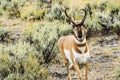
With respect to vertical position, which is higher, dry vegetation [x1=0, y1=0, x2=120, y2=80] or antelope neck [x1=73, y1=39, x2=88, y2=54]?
antelope neck [x1=73, y1=39, x2=88, y2=54]

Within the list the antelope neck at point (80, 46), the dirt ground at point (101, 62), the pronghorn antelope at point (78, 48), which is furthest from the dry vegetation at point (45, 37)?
the antelope neck at point (80, 46)

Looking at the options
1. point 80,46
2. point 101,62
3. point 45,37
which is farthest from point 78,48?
point 45,37

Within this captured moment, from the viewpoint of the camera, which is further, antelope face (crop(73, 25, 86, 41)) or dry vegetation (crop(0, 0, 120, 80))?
dry vegetation (crop(0, 0, 120, 80))

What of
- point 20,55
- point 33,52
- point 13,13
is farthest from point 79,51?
point 13,13

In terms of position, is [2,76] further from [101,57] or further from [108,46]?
[108,46]

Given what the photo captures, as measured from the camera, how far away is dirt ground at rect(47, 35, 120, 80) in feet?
29.2

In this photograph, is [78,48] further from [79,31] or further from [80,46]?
[79,31]

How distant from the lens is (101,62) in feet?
32.1

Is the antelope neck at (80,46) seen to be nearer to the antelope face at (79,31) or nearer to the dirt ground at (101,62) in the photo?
the antelope face at (79,31)

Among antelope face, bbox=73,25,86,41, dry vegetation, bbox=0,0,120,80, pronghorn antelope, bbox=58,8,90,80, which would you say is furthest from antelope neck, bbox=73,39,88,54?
dry vegetation, bbox=0,0,120,80

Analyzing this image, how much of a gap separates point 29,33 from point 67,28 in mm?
1225

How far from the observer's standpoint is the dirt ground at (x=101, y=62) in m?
8.91

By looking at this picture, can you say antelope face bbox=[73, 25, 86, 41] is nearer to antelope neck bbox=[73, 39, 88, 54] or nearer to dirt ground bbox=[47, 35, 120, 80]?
antelope neck bbox=[73, 39, 88, 54]

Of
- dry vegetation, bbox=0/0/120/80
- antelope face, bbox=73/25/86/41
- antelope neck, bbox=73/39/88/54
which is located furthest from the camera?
dry vegetation, bbox=0/0/120/80
